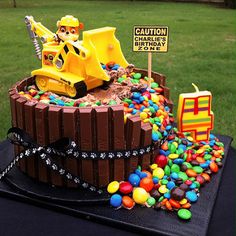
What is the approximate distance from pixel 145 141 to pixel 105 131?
1.16 feet

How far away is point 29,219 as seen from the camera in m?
2.89

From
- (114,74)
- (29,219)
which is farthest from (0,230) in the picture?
(114,74)

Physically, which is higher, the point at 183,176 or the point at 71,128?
the point at 71,128

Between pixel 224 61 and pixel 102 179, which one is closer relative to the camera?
pixel 102 179

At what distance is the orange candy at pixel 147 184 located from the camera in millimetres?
2975

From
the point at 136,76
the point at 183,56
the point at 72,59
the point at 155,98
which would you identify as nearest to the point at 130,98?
the point at 155,98

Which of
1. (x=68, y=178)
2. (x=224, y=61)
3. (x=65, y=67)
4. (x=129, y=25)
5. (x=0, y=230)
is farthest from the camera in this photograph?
(x=129, y=25)

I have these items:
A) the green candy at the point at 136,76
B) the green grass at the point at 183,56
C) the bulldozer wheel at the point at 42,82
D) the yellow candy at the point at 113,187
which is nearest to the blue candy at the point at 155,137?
the yellow candy at the point at 113,187

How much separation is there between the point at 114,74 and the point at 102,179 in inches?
46.1

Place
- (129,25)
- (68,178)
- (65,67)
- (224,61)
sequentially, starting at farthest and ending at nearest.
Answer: (129,25) → (224,61) → (65,67) → (68,178)

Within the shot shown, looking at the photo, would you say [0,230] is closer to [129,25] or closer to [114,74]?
[114,74]

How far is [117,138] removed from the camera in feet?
9.65

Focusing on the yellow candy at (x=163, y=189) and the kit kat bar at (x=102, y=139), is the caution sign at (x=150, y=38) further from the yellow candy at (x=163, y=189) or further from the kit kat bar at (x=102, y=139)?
the yellow candy at (x=163, y=189)

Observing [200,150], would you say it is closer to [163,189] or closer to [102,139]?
[163,189]
